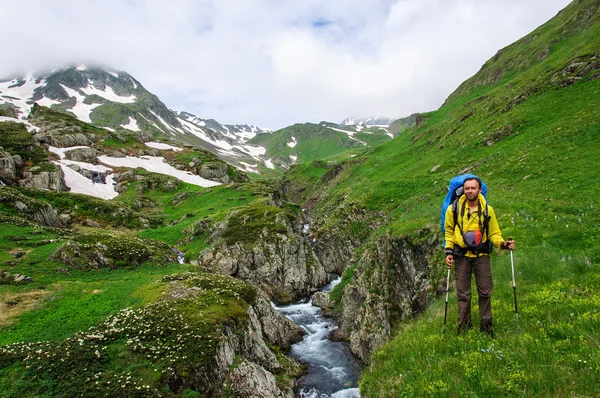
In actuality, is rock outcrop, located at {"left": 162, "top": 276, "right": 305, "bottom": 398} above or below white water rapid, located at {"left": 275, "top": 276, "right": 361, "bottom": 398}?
above

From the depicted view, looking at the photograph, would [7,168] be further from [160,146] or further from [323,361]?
[160,146]

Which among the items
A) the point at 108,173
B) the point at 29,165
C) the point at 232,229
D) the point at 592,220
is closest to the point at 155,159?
the point at 108,173

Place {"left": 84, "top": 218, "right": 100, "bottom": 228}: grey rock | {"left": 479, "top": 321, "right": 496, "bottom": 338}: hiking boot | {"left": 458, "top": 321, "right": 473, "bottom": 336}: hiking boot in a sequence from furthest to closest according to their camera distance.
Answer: {"left": 84, "top": 218, "right": 100, "bottom": 228}: grey rock
{"left": 458, "top": 321, "right": 473, "bottom": 336}: hiking boot
{"left": 479, "top": 321, "right": 496, "bottom": 338}: hiking boot

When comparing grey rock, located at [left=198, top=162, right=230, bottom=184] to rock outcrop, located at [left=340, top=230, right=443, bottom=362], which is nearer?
rock outcrop, located at [left=340, top=230, right=443, bottom=362]

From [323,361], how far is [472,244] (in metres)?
21.5

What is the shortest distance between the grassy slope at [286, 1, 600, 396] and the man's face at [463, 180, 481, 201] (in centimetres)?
358

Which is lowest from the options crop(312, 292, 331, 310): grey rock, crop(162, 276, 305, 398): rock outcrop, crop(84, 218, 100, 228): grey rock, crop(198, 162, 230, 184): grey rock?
crop(312, 292, 331, 310): grey rock

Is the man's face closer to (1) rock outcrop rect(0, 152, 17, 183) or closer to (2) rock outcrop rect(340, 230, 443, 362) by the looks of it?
(2) rock outcrop rect(340, 230, 443, 362)

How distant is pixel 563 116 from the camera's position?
34375mm

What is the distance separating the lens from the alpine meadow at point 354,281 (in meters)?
7.50

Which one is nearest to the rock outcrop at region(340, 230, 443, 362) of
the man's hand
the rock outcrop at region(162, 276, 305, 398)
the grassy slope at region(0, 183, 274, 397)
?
the rock outcrop at region(162, 276, 305, 398)

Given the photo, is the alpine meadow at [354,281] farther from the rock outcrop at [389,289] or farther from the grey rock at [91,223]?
the grey rock at [91,223]

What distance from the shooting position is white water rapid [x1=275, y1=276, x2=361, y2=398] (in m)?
21.2

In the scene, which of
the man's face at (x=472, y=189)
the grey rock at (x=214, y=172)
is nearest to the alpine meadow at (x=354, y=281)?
the man's face at (x=472, y=189)
